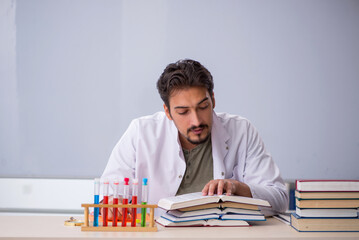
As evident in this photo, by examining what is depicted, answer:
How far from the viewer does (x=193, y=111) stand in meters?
2.02

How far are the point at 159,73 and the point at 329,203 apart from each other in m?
2.24

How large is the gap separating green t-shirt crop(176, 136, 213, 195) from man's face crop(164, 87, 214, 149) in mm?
216

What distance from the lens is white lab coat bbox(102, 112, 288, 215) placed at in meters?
2.20

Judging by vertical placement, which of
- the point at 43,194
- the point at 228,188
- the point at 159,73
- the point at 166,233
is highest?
the point at 159,73

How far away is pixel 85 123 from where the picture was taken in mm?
3506

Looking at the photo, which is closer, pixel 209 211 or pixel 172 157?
pixel 209 211

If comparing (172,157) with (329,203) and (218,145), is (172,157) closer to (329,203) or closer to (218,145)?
(218,145)

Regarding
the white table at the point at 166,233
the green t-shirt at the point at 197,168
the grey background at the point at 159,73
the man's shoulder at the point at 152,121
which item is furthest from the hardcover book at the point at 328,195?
the grey background at the point at 159,73

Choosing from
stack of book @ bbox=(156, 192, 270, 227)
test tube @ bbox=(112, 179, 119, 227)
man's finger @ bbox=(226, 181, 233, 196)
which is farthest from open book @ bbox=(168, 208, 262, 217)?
test tube @ bbox=(112, 179, 119, 227)

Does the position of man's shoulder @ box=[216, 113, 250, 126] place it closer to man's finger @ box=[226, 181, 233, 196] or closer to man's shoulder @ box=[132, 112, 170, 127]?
man's shoulder @ box=[132, 112, 170, 127]

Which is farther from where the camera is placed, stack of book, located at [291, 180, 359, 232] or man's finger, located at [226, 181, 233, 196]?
man's finger, located at [226, 181, 233, 196]

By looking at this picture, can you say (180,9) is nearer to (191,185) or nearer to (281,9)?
(281,9)

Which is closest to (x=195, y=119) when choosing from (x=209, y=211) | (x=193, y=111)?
(x=193, y=111)

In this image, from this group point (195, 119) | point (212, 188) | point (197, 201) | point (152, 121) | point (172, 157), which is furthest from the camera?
point (152, 121)
